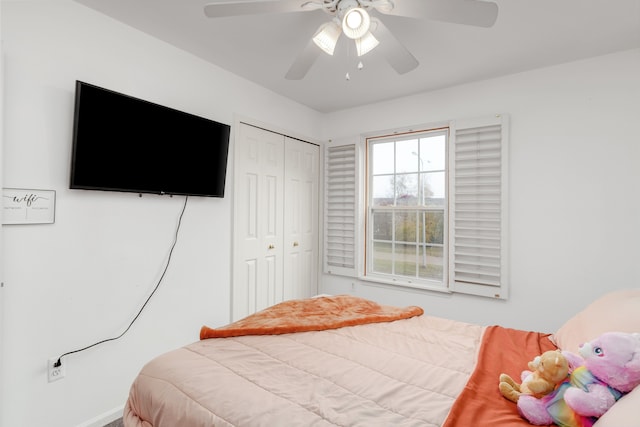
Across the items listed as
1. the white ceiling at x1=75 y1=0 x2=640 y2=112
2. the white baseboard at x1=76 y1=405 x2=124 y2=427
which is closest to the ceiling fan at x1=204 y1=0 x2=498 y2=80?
the white ceiling at x1=75 y1=0 x2=640 y2=112

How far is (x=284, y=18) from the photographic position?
195 cm

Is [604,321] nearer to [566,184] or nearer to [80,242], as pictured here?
[566,184]

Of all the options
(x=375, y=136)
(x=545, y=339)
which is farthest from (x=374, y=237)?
(x=545, y=339)

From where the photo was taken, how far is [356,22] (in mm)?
1472

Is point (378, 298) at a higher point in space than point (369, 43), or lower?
lower

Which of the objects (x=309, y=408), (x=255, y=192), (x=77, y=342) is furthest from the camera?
(x=255, y=192)

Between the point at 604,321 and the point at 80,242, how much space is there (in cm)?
269

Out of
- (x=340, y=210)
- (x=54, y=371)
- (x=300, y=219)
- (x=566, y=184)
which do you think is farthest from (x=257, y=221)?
(x=566, y=184)

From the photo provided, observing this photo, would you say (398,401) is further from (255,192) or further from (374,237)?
(374,237)

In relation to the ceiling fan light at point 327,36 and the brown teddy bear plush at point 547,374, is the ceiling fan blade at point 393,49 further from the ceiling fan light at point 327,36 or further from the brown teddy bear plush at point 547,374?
the brown teddy bear plush at point 547,374

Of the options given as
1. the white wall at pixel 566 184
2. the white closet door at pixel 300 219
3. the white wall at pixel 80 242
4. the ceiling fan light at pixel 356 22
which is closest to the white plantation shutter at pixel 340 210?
the white closet door at pixel 300 219

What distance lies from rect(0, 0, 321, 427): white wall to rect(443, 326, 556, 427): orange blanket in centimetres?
205

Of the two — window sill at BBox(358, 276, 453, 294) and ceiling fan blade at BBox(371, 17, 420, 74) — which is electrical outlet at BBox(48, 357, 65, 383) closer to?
ceiling fan blade at BBox(371, 17, 420, 74)

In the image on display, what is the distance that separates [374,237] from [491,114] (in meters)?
1.69
